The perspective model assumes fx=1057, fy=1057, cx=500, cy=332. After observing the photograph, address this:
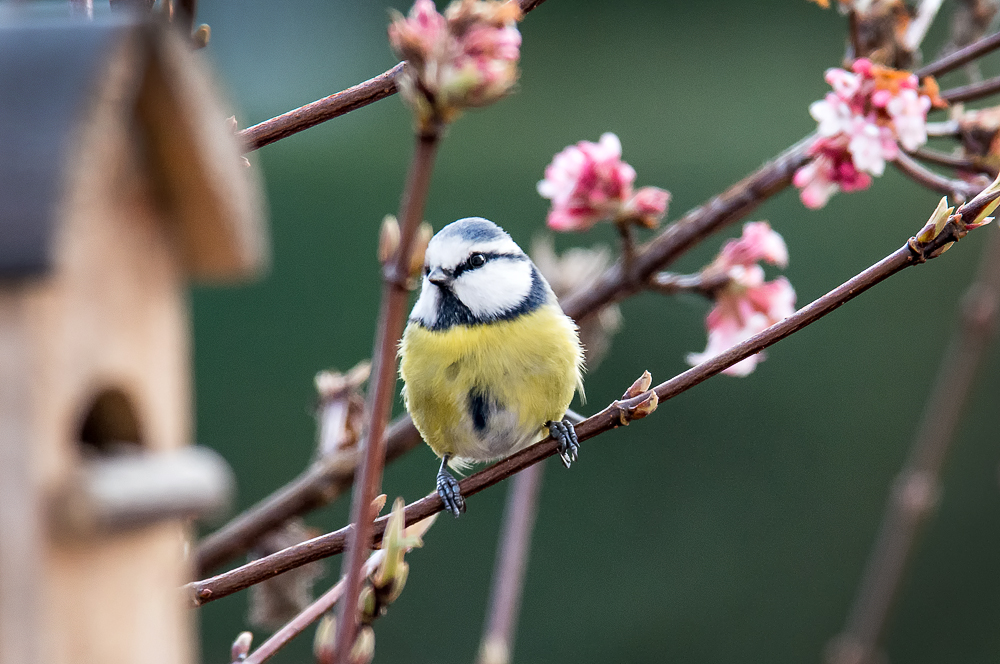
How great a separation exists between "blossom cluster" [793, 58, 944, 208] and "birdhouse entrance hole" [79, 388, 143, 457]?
74cm

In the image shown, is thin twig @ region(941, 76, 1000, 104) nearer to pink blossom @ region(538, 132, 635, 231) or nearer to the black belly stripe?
pink blossom @ region(538, 132, 635, 231)

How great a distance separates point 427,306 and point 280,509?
0.32 meters

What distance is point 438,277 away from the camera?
4.21ft

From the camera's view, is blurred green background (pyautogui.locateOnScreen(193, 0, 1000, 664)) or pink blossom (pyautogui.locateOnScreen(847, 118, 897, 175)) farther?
blurred green background (pyautogui.locateOnScreen(193, 0, 1000, 664))

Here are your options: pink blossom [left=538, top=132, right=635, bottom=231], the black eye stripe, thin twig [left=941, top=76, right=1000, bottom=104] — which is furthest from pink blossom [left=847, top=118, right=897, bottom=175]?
the black eye stripe

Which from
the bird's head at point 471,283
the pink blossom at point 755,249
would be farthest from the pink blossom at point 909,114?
the bird's head at point 471,283

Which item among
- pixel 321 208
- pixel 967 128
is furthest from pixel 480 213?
pixel 967 128

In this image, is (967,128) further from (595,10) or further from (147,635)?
(595,10)

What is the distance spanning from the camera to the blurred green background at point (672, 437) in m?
3.20

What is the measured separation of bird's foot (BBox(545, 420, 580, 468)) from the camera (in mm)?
1130

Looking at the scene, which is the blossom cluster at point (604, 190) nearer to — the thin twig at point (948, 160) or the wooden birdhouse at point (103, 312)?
the thin twig at point (948, 160)

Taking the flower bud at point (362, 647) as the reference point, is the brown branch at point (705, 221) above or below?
above

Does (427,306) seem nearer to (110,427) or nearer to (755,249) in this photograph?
(755,249)

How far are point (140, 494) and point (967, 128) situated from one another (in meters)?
0.92
